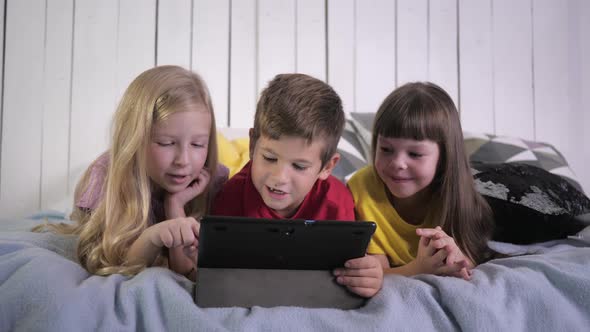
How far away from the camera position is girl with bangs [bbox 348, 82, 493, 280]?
45.5 inches

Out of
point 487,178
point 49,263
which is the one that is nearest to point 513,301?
point 487,178

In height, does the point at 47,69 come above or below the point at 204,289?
above

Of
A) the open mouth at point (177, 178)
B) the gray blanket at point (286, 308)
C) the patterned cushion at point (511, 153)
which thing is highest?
the patterned cushion at point (511, 153)

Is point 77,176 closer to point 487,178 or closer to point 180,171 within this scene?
point 180,171

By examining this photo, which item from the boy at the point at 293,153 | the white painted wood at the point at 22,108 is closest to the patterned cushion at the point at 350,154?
the boy at the point at 293,153

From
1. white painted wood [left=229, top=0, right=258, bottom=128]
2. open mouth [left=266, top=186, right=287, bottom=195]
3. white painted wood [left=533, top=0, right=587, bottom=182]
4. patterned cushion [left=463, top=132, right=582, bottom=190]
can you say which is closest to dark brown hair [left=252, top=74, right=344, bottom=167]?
open mouth [left=266, top=186, right=287, bottom=195]

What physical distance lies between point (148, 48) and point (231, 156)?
77cm

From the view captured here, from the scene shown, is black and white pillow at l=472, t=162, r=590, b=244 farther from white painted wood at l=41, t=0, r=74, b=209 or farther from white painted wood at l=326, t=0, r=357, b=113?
white painted wood at l=41, t=0, r=74, b=209

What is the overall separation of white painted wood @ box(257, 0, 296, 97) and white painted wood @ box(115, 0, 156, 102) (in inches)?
17.5

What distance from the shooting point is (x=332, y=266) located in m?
0.81

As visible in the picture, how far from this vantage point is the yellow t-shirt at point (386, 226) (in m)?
1.19

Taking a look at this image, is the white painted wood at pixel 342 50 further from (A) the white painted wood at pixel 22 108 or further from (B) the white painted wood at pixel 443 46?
(A) the white painted wood at pixel 22 108

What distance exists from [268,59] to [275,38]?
0.32 ft

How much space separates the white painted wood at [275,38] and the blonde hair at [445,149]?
3.51 ft
